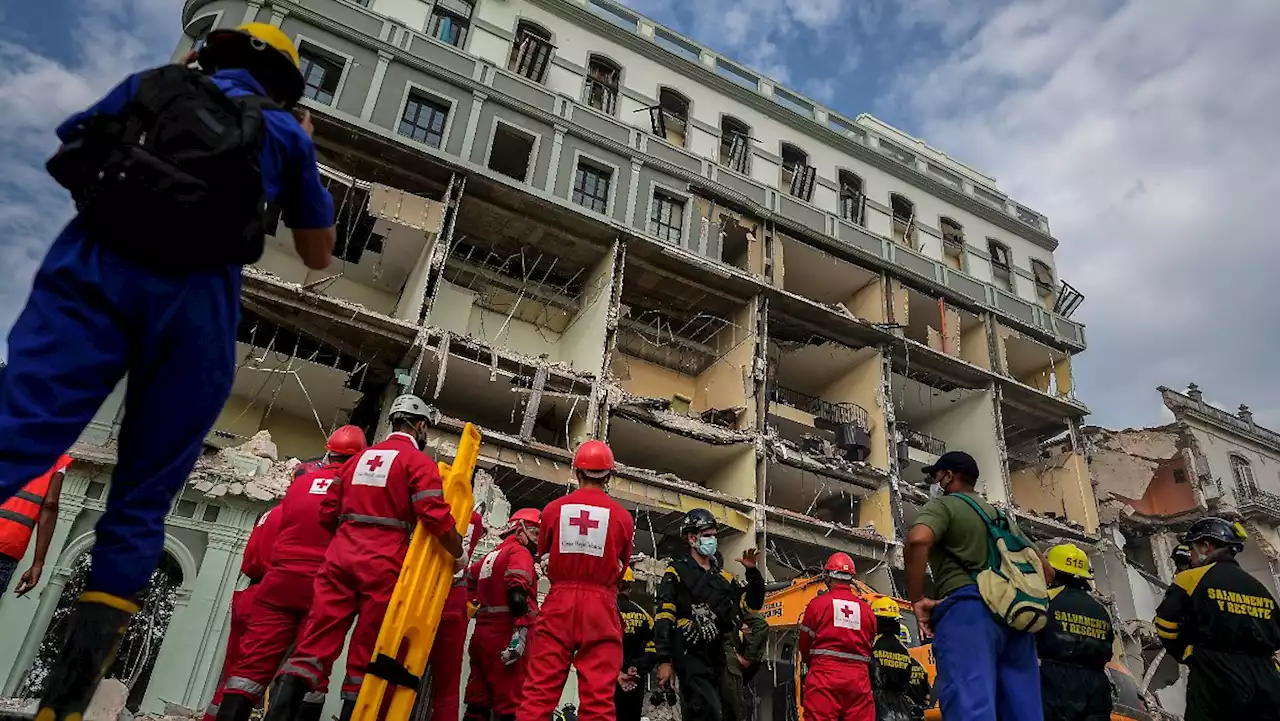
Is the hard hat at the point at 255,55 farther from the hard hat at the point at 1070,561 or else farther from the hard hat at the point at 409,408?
the hard hat at the point at 1070,561

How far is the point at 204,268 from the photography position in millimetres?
2133

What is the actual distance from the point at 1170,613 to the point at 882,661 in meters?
3.22

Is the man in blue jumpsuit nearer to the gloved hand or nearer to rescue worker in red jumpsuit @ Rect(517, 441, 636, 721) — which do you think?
rescue worker in red jumpsuit @ Rect(517, 441, 636, 721)

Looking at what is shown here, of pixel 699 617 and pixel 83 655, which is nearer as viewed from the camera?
pixel 83 655

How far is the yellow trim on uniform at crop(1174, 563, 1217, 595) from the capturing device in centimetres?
521

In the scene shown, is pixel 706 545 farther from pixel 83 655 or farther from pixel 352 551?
pixel 83 655

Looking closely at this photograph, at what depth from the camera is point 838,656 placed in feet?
21.8

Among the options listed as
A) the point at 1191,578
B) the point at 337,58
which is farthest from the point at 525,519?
the point at 337,58

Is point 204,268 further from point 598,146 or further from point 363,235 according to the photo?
point 598,146

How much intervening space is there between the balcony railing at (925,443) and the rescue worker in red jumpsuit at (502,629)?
18488mm

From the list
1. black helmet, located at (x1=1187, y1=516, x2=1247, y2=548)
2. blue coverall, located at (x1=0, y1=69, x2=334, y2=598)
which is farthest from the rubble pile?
black helmet, located at (x1=1187, y1=516, x2=1247, y2=548)

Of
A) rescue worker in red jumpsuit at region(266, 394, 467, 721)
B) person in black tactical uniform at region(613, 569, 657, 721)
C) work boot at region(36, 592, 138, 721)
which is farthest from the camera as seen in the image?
person in black tactical uniform at region(613, 569, 657, 721)

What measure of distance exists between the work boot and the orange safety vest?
14.2 feet

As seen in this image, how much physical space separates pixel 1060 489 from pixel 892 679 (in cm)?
1838
